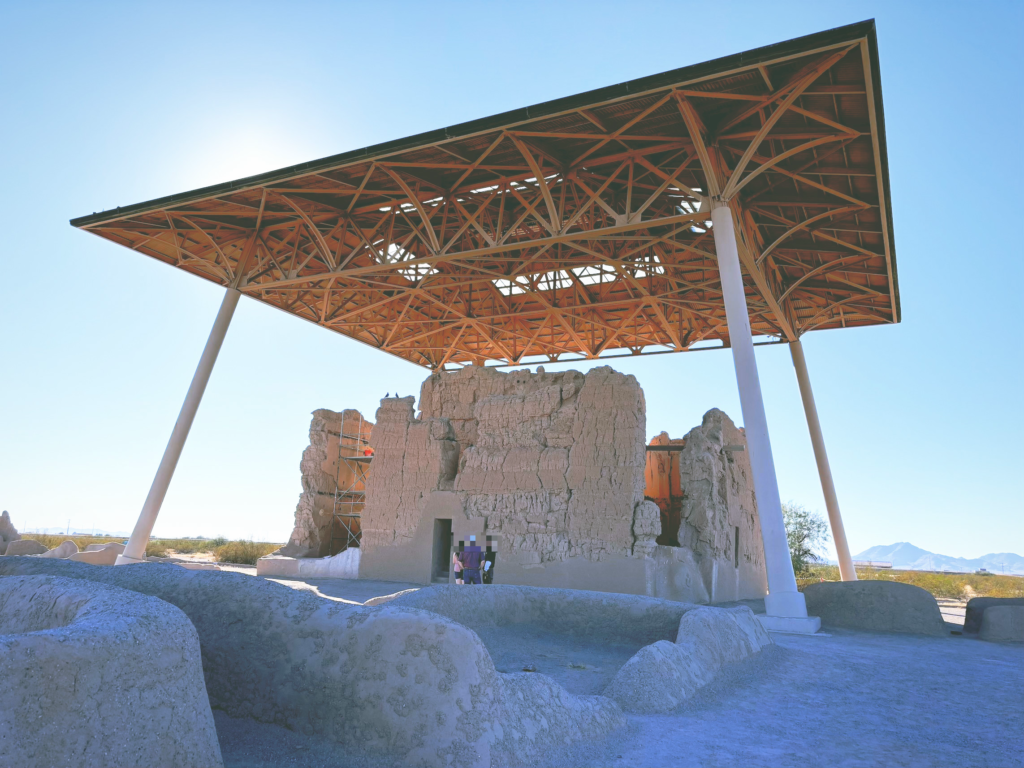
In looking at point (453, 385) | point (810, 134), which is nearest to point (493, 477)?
point (453, 385)

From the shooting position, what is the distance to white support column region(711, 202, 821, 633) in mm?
11008

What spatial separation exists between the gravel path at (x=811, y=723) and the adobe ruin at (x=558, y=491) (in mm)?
5934

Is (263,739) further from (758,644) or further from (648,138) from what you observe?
(648,138)

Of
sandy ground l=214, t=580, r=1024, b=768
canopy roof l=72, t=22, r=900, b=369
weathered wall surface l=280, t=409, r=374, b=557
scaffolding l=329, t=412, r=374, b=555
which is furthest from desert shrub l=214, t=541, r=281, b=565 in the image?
sandy ground l=214, t=580, r=1024, b=768

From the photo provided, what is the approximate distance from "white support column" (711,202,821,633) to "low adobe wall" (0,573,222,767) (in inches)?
378

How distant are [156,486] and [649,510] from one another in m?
12.9

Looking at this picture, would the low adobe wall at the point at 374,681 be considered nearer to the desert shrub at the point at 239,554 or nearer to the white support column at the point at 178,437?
the white support column at the point at 178,437

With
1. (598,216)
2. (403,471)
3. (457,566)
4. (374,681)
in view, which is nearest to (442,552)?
(403,471)

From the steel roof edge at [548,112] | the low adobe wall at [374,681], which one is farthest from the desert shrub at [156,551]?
the low adobe wall at [374,681]

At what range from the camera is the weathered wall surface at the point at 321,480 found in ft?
68.0

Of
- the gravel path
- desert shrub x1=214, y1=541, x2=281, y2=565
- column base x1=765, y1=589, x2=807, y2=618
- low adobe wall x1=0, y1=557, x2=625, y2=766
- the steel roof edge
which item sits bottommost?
the gravel path

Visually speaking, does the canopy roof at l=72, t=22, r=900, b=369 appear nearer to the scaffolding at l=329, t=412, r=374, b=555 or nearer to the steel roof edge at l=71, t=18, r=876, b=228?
the steel roof edge at l=71, t=18, r=876, b=228

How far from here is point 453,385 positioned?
61.5 ft

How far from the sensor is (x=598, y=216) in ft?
57.8
